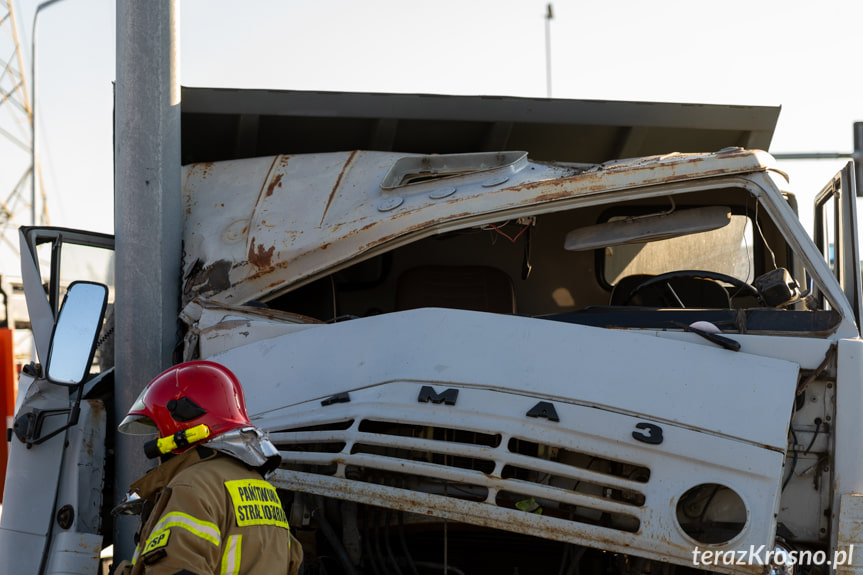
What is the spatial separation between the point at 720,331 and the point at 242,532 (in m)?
2.06

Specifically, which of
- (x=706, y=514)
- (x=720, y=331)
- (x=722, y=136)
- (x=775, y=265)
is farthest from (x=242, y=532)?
(x=722, y=136)

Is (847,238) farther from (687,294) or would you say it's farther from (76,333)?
(76,333)

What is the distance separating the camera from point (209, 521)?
2.38m

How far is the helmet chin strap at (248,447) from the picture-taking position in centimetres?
260

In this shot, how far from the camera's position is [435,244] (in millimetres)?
5527

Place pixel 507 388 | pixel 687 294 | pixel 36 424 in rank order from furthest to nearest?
pixel 687 294 → pixel 36 424 → pixel 507 388

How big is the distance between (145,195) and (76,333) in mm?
708

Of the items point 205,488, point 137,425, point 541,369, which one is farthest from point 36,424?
point 541,369

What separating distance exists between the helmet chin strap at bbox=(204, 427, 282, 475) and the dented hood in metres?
1.67

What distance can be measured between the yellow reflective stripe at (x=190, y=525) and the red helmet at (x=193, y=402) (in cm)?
29

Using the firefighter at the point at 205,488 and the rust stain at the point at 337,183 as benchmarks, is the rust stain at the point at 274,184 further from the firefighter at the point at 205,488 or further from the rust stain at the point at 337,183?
the firefighter at the point at 205,488

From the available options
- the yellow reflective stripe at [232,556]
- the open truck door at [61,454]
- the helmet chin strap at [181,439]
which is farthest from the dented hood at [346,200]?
the yellow reflective stripe at [232,556]

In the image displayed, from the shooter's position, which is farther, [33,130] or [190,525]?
[33,130]

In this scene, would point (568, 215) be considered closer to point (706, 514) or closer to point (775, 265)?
point (775, 265)
